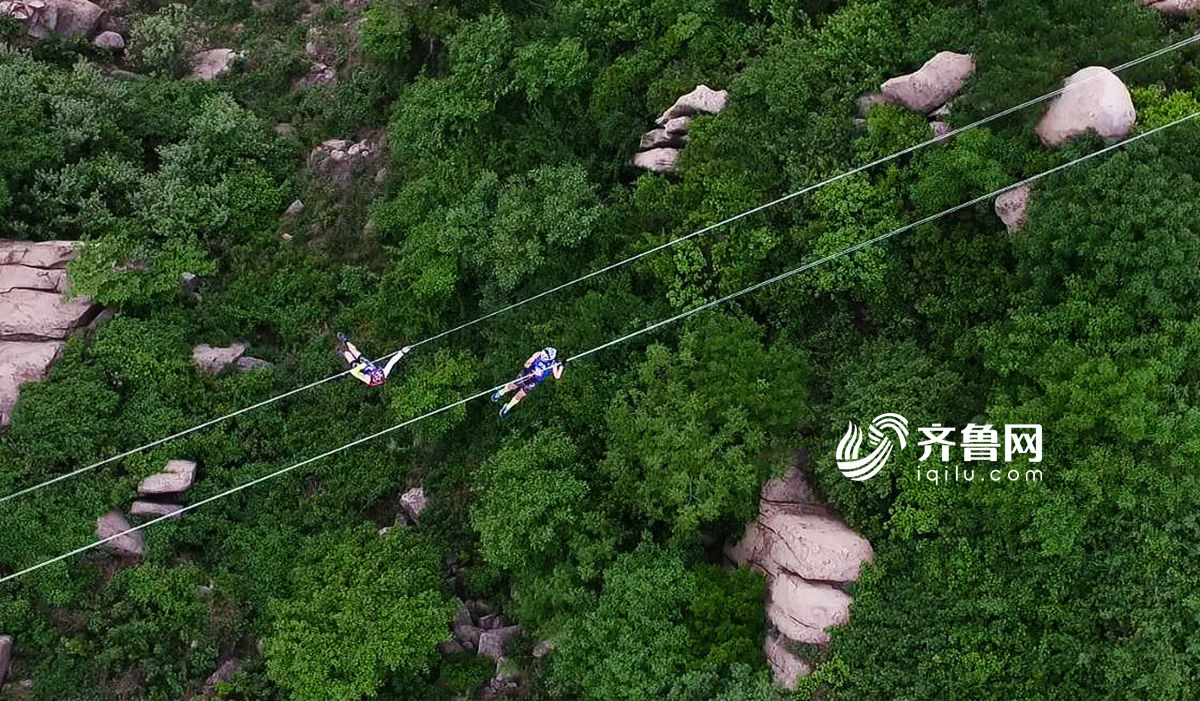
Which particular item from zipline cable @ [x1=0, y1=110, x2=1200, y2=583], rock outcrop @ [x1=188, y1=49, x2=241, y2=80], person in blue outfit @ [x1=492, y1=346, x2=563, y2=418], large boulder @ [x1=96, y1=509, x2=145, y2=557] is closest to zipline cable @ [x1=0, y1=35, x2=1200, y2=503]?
large boulder @ [x1=96, y1=509, x2=145, y2=557]

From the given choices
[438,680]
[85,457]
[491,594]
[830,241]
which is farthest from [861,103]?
[85,457]

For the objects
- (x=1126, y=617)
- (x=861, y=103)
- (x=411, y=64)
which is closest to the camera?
(x=1126, y=617)

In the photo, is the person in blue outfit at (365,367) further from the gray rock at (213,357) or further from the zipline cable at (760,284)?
the gray rock at (213,357)

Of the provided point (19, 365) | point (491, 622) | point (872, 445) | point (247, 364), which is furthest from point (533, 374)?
point (19, 365)

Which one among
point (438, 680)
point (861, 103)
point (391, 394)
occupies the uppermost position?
point (861, 103)

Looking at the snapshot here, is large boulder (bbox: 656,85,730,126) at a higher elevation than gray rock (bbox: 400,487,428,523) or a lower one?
higher

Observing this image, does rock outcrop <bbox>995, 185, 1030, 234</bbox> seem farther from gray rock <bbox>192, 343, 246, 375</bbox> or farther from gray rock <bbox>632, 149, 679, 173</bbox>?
gray rock <bbox>192, 343, 246, 375</bbox>

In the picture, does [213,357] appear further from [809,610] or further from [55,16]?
[809,610]

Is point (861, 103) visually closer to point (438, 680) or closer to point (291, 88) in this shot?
point (438, 680)
